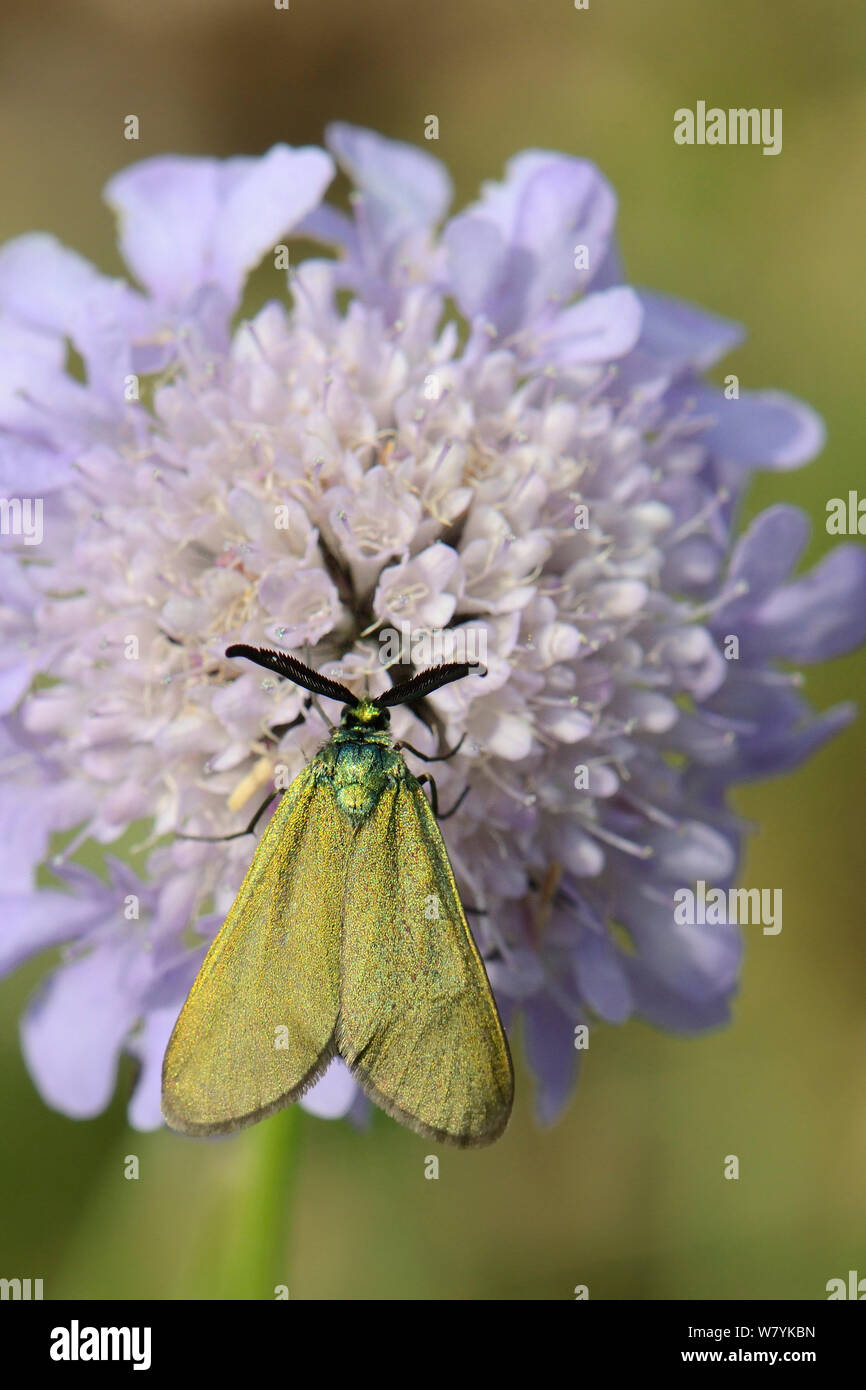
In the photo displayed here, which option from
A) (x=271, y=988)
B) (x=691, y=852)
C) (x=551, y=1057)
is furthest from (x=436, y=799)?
(x=551, y=1057)

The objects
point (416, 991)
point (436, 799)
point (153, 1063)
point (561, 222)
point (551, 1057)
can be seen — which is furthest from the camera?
point (551, 1057)

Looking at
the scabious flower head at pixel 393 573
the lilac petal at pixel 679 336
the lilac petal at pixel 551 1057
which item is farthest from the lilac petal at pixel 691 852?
the lilac petal at pixel 679 336

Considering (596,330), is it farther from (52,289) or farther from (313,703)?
(52,289)

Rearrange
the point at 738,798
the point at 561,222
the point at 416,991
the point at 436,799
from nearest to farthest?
the point at 416,991
the point at 436,799
the point at 561,222
the point at 738,798

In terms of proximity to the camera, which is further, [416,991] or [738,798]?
[738,798]

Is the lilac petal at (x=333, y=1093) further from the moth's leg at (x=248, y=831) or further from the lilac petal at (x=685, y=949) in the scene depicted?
the lilac petal at (x=685, y=949)

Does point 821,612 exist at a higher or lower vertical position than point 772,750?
higher
